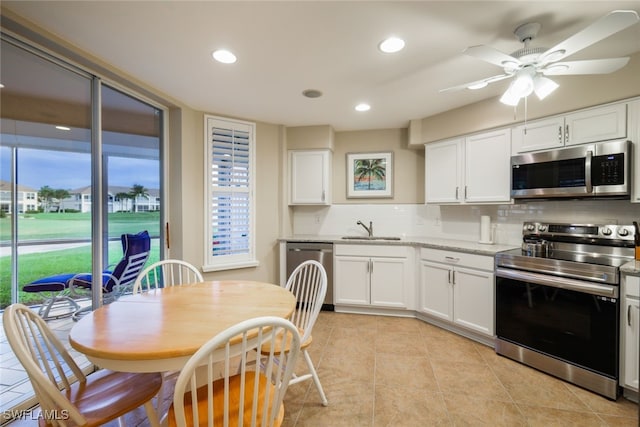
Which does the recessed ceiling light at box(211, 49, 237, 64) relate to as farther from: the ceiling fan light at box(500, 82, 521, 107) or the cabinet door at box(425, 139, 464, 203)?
the cabinet door at box(425, 139, 464, 203)

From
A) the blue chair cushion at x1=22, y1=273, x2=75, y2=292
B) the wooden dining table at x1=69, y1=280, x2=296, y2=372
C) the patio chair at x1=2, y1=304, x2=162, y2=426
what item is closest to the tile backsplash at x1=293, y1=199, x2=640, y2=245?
the wooden dining table at x1=69, y1=280, x2=296, y2=372

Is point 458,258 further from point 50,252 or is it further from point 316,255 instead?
point 50,252

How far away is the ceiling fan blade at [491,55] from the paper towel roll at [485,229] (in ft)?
5.66

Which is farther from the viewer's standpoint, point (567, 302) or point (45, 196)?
point (567, 302)

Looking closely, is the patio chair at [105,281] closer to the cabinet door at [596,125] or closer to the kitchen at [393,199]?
the kitchen at [393,199]

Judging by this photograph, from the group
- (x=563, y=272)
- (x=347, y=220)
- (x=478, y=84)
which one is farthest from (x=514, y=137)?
(x=347, y=220)

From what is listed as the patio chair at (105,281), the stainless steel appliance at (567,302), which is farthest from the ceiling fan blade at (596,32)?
the patio chair at (105,281)

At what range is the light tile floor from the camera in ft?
5.50

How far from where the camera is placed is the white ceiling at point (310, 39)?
1566 millimetres

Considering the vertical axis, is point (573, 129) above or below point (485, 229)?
above

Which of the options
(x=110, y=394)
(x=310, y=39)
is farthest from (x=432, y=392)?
(x=310, y=39)

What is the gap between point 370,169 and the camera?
155 inches

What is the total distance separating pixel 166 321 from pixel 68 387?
0.52 metres

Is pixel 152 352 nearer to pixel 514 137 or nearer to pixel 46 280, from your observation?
pixel 46 280
